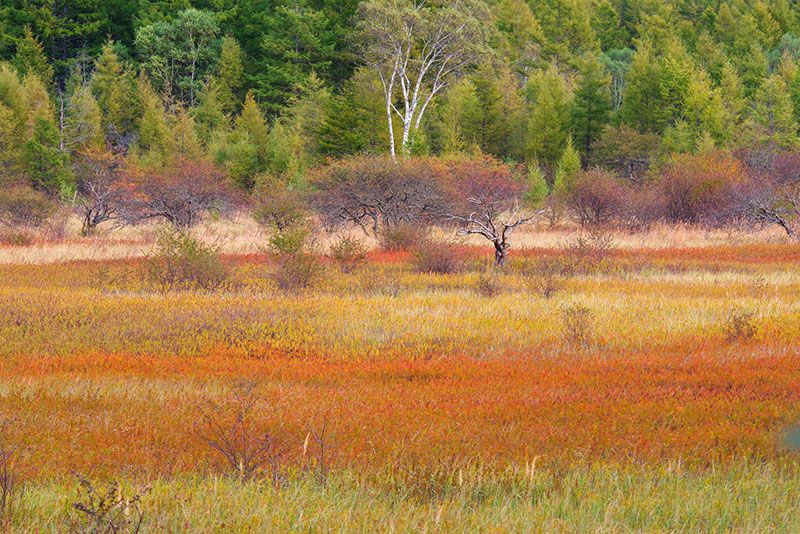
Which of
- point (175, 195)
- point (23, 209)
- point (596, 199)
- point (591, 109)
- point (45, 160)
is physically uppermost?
point (591, 109)

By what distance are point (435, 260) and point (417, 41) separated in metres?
32.9

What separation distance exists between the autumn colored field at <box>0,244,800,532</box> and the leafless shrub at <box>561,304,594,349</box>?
5 centimetres

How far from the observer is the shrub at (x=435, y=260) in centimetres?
2200

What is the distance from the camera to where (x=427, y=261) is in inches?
869

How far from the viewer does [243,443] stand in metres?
6.87

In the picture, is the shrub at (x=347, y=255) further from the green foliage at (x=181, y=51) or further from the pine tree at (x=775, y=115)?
the green foliage at (x=181, y=51)

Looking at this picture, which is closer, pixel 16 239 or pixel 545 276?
pixel 545 276

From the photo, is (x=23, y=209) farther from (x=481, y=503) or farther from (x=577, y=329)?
(x=481, y=503)

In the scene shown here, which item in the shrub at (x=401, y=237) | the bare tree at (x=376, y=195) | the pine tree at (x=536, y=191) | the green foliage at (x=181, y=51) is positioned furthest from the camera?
the green foliage at (x=181, y=51)

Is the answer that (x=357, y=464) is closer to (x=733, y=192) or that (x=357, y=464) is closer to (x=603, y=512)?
(x=603, y=512)

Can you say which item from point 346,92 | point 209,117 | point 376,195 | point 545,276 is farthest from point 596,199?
point 209,117

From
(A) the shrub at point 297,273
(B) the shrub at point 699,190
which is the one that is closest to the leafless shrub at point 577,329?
(A) the shrub at point 297,273

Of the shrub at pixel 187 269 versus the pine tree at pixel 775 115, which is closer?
the shrub at pixel 187 269

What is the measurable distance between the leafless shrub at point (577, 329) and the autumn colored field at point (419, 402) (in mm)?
46
